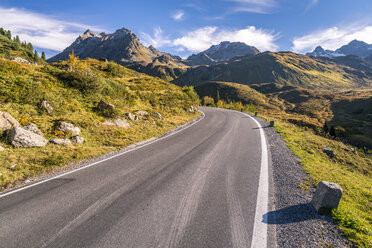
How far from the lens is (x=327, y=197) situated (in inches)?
149

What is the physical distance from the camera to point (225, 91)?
113688 millimetres

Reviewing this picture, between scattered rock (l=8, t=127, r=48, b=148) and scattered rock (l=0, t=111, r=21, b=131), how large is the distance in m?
0.46

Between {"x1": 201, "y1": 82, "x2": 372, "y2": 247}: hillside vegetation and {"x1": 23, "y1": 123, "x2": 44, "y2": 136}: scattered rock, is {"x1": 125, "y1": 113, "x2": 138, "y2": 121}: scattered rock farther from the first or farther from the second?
{"x1": 201, "y1": 82, "x2": 372, "y2": 247}: hillside vegetation

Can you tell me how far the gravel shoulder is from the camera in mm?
3127

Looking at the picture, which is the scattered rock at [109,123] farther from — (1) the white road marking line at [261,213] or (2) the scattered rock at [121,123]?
(1) the white road marking line at [261,213]

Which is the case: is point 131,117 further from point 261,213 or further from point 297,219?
point 297,219

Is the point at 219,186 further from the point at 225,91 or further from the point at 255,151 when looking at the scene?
the point at 225,91

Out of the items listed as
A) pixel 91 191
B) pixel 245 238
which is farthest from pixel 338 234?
pixel 91 191

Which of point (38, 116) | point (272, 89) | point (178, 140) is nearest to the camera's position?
point (38, 116)

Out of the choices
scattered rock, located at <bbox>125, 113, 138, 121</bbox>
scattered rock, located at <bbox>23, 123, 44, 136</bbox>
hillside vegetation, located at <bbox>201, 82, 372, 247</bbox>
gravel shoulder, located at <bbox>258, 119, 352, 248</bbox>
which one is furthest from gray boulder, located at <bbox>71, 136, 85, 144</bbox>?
hillside vegetation, located at <bbox>201, 82, 372, 247</bbox>

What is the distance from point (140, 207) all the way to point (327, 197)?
4.53 metres

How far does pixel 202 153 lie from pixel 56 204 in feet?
18.8

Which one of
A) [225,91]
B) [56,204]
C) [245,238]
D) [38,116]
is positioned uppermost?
[225,91]

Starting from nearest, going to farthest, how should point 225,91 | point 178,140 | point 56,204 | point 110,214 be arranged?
1. point 110,214
2. point 56,204
3. point 178,140
4. point 225,91
